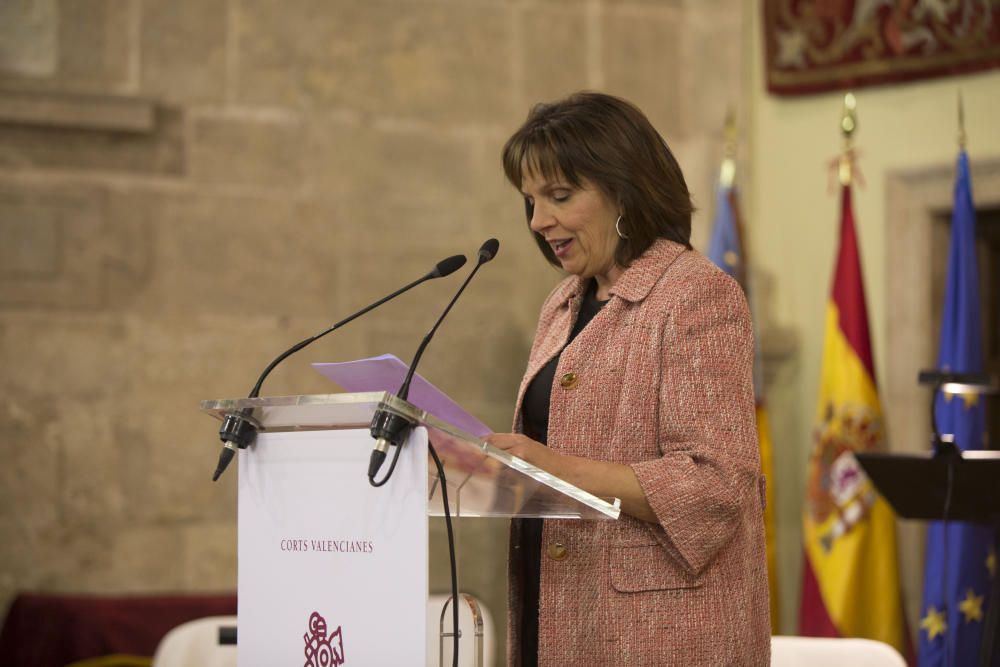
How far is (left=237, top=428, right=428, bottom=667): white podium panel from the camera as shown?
1.54 m

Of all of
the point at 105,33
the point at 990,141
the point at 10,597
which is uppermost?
the point at 105,33

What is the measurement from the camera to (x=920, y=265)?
16.0 ft

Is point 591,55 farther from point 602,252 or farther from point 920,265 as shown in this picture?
point 602,252

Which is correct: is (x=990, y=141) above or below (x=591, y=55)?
below

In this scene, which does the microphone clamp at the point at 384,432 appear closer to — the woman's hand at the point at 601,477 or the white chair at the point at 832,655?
the woman's hand at the point at 601,477

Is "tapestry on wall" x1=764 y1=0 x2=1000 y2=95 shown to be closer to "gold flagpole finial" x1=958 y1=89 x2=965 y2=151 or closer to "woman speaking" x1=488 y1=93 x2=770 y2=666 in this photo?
"gold flagpole finial" x1=958 y1=89 x2=965 y2=151

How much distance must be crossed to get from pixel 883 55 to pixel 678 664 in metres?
3.75

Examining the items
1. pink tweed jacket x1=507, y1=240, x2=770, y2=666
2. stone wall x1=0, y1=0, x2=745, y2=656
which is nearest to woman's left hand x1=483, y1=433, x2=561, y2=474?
pink tweed jacket x1=507, y1=240, x2=770, y2=666

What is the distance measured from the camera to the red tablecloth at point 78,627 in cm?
429

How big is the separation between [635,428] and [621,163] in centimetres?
47

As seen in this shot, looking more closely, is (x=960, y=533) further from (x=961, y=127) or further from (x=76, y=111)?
(x=76, y=111)

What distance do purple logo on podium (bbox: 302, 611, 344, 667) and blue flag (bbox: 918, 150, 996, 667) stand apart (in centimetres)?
307

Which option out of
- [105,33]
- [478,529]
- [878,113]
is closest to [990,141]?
[878,113]

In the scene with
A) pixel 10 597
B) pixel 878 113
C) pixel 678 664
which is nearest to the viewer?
pixel 678 664
